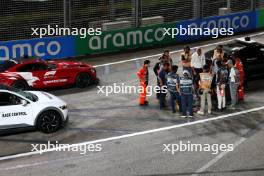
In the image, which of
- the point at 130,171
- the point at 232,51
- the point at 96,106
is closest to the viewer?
the point at 130,171

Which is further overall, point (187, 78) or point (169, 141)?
point (187, 78)

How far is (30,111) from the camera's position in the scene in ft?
51.9

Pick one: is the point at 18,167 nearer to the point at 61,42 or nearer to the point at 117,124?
the point at 117,124

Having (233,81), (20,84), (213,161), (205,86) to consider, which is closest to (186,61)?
(205,86)

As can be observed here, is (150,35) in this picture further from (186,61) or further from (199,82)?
(199,82)

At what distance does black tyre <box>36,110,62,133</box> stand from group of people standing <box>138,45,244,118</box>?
11.7 feet

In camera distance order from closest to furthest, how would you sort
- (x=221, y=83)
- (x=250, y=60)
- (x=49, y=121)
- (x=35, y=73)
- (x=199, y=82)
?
(x=49, y=121)
(x=221, y=83)
(x=199, y=82)
(x=35, y=73)
(x=250, y=60)

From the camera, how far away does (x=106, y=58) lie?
85.7 feet

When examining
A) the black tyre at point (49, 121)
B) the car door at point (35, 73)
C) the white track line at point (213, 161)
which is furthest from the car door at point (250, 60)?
the black tyre at point (49, 121)

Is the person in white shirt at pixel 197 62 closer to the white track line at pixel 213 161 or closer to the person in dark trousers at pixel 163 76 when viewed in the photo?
the person in dark trousers at pixel 163 76

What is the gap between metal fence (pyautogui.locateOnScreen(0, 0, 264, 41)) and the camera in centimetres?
2578

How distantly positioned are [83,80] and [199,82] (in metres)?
4.78

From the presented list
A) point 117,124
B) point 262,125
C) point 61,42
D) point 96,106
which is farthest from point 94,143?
point 61,42

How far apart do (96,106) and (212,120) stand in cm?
387
